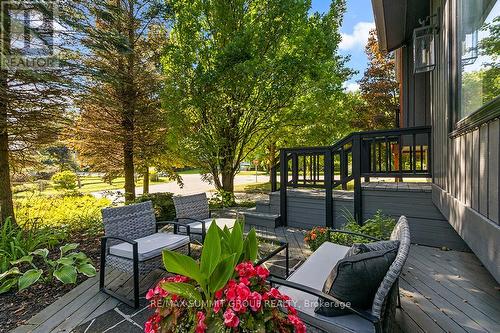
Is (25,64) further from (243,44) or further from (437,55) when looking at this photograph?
(437,55)

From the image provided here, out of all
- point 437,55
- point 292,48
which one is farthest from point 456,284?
point 292,48

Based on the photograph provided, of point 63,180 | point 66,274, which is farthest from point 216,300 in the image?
point 63,180

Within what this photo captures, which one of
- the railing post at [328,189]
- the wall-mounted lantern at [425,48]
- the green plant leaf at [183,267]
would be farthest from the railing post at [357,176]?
the green plant leaf at [183,267]

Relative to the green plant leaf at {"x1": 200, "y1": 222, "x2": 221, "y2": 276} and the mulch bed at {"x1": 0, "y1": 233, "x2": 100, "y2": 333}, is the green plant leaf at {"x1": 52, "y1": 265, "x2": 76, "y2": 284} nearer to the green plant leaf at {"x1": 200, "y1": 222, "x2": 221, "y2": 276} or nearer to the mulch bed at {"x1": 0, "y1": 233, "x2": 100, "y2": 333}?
the mulch bed at {"x1": 0, "y1": 233, "x2": 100, "y2": 333}

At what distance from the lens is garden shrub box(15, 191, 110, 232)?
488cm

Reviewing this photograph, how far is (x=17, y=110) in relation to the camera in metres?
4.14

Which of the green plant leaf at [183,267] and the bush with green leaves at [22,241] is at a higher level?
the green plant leaf at [183,267]

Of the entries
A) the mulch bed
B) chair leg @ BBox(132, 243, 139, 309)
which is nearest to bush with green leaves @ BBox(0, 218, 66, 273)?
the mulch bed

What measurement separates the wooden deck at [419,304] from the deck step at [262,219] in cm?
258

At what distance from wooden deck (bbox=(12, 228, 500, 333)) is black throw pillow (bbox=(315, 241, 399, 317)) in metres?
1.05

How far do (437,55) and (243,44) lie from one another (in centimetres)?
405

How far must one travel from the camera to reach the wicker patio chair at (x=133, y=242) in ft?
8.91
